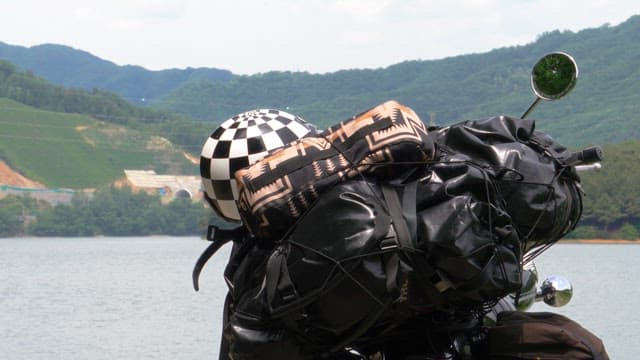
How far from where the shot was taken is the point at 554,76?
10.4 feet

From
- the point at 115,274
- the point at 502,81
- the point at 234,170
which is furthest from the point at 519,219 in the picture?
the point at 502,81

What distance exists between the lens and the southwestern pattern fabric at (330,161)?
8.99 ft

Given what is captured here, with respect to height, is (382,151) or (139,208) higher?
(382,151)

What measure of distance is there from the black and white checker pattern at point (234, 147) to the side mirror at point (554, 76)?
73 centimetres

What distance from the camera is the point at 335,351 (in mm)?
2842

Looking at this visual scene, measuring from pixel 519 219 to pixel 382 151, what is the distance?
42 cm

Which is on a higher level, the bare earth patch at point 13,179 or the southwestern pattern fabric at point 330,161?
the southwestern pattern fabric at point 330,161

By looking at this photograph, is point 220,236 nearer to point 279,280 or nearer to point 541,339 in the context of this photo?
point 279,280

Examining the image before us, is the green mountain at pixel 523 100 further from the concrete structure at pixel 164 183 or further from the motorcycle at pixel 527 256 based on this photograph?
the motorcycle at pixel 527 256

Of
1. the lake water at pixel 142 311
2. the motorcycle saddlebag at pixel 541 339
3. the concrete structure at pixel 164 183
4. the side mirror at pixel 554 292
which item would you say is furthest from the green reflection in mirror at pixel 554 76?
the concrete structure at pixel 164 183

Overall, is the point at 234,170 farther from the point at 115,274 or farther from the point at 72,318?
the point at 115,274

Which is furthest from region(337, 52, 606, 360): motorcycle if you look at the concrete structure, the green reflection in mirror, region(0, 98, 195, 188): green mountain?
region(0, 98, 195, 188): green mountain

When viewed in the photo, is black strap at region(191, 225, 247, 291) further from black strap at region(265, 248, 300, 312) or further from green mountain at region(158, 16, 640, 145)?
green mountain at region(158, 16, 640, 145)

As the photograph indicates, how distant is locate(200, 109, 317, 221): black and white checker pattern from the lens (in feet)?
11.1
